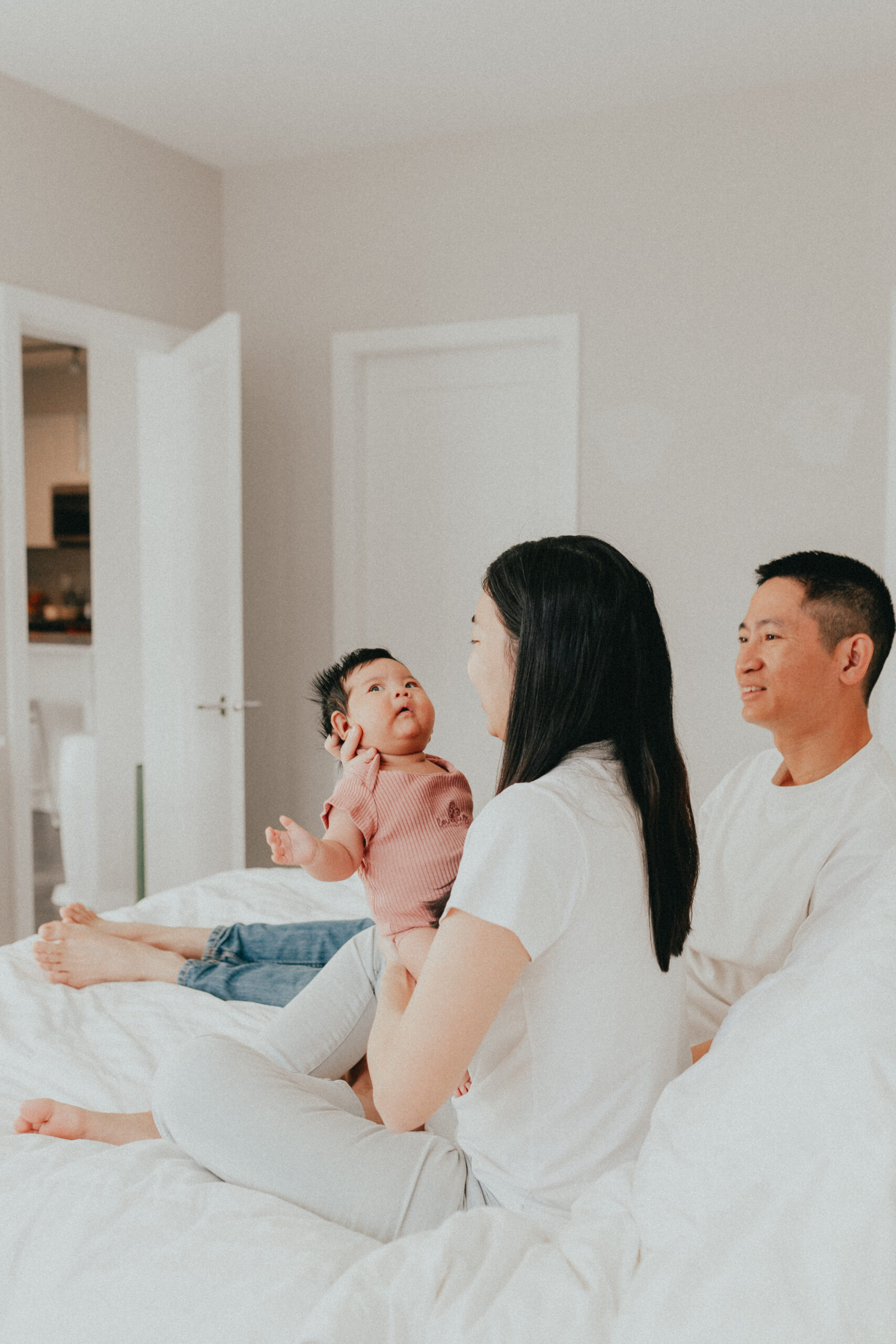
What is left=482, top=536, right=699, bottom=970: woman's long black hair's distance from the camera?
3.64 feet

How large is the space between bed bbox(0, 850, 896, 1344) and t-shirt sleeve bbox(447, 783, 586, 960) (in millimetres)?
223

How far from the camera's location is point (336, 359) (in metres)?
4.02

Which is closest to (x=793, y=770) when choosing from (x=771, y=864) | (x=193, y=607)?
(x=771, y=864)

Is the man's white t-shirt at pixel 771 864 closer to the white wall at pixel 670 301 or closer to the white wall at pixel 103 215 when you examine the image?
the white wall at pixel 670 301

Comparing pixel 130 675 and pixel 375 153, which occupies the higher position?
pixel 375 153

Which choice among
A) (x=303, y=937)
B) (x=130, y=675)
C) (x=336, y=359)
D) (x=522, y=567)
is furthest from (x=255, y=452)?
(x=522, y=567)

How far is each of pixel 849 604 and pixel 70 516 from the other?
6.27 metres

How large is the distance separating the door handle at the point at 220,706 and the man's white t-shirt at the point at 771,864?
208cm

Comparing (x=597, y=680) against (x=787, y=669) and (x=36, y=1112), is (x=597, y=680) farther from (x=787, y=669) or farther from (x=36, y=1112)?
(x=36, y=1112)

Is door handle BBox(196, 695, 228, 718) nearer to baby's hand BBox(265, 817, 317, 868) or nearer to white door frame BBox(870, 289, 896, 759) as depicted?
white door frame BBox(870, 289, 896, 759)

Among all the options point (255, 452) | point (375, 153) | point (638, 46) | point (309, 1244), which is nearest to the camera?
point (309, 1244)

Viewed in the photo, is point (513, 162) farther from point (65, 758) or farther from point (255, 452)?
point (65, 758)

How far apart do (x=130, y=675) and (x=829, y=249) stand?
2711mm

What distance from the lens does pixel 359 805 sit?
66.1 inches
